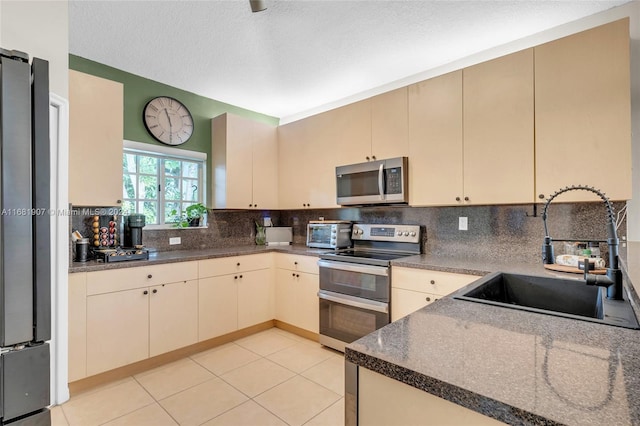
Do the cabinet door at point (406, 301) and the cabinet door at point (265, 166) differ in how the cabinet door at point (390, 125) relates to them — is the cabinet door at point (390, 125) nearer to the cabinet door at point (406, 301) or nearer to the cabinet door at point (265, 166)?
the cabinet door at point (406, 301)

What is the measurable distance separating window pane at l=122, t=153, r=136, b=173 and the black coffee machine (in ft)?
1.77

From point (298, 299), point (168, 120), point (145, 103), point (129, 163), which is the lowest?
point (298, 299)

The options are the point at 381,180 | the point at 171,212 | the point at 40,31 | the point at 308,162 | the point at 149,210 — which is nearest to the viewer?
the point at 40,31

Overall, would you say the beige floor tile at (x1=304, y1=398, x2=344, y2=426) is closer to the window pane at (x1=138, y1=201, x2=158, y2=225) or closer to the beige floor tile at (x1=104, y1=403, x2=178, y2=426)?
the beige floor tile at (x1=104, y1=403, x2=178, y2=426)

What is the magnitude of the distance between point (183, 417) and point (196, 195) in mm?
2192

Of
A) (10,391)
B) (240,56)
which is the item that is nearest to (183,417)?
(10,391)

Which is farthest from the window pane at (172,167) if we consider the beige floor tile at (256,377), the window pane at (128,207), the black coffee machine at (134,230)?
the beige floor tile at (256,377)

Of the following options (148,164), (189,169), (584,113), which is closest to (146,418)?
(148,164)

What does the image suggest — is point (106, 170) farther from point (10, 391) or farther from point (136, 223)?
point (10, 391)

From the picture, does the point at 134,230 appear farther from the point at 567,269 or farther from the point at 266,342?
the point at 567,269

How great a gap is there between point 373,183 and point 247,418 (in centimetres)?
199

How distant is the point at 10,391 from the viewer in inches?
30.5

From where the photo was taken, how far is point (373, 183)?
2785 millimetres

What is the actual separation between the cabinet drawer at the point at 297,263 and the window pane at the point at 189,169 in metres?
1.30
